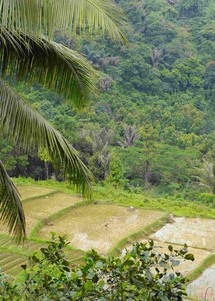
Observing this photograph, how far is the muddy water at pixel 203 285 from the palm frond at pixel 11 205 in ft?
11.3

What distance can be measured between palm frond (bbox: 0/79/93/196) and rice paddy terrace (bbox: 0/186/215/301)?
12.6 feet

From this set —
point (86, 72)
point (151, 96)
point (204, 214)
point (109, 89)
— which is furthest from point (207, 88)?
point (86, 72)

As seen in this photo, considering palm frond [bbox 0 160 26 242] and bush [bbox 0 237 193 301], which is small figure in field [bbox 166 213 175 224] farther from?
bush [bbox 0 237 193 301]

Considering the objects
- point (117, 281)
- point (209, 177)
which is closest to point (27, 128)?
point (117, 281)

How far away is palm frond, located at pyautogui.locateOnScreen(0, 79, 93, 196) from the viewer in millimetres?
3223

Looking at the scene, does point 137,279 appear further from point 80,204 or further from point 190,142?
point 190,142

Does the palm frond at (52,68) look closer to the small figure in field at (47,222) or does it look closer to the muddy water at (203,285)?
the muddy water at (203,285)

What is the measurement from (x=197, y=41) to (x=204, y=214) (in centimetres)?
1993

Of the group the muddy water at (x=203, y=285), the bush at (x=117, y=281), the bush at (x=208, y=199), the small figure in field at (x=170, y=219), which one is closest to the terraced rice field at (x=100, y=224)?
the small figure in field at (x=170, y=219)

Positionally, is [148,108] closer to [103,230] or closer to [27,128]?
[103,230]

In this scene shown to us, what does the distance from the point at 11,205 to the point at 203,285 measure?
433 cm

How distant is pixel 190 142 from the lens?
739 inches

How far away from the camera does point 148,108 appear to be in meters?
21.4

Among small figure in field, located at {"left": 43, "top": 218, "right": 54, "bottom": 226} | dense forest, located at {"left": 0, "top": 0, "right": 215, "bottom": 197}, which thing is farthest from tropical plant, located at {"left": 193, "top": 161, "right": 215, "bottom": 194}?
small figure in field, located at {"left": 43, "top": 218, "right": 54, "bottom": 226}
